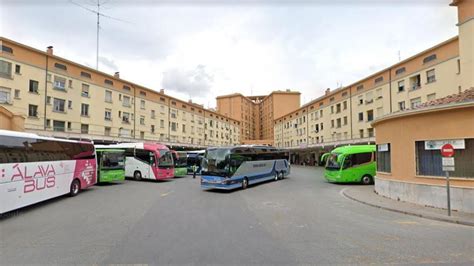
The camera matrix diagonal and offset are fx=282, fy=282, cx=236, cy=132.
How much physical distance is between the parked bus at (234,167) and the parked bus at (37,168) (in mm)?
6844

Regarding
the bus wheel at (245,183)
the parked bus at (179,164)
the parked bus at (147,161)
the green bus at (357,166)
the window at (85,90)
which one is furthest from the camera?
the window at (85,90)

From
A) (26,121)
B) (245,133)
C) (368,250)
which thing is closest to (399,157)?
(368,250)

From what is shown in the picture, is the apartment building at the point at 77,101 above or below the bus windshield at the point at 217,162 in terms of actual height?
above

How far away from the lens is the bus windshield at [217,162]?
1648cm

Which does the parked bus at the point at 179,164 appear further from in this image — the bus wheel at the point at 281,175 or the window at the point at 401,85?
the window at the point at 401,85

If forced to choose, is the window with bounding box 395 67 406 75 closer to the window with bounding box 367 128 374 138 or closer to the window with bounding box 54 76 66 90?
the window with bounding box 367 128 374 138

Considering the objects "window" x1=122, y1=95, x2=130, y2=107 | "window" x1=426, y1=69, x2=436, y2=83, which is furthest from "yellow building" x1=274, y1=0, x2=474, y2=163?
"window" x1=122, y1=95, x2=130, y2=107

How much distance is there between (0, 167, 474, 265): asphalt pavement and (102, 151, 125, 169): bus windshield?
8.99 meters

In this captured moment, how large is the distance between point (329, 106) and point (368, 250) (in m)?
46.1

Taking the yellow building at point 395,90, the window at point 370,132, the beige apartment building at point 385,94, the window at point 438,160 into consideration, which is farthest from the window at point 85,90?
the window at point 370,132

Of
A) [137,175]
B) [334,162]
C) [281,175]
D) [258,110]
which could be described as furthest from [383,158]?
[258,110]

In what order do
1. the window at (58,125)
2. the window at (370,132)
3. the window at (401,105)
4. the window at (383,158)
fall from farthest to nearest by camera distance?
the window at (370,132) < the window at (401,105) < the window at (58,125) < the window at (383,158)

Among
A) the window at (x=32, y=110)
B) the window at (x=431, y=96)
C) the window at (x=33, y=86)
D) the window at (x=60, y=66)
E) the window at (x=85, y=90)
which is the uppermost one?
the window at (x=60, y=66)

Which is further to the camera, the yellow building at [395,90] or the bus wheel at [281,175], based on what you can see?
the bus wheel at [281,175]
